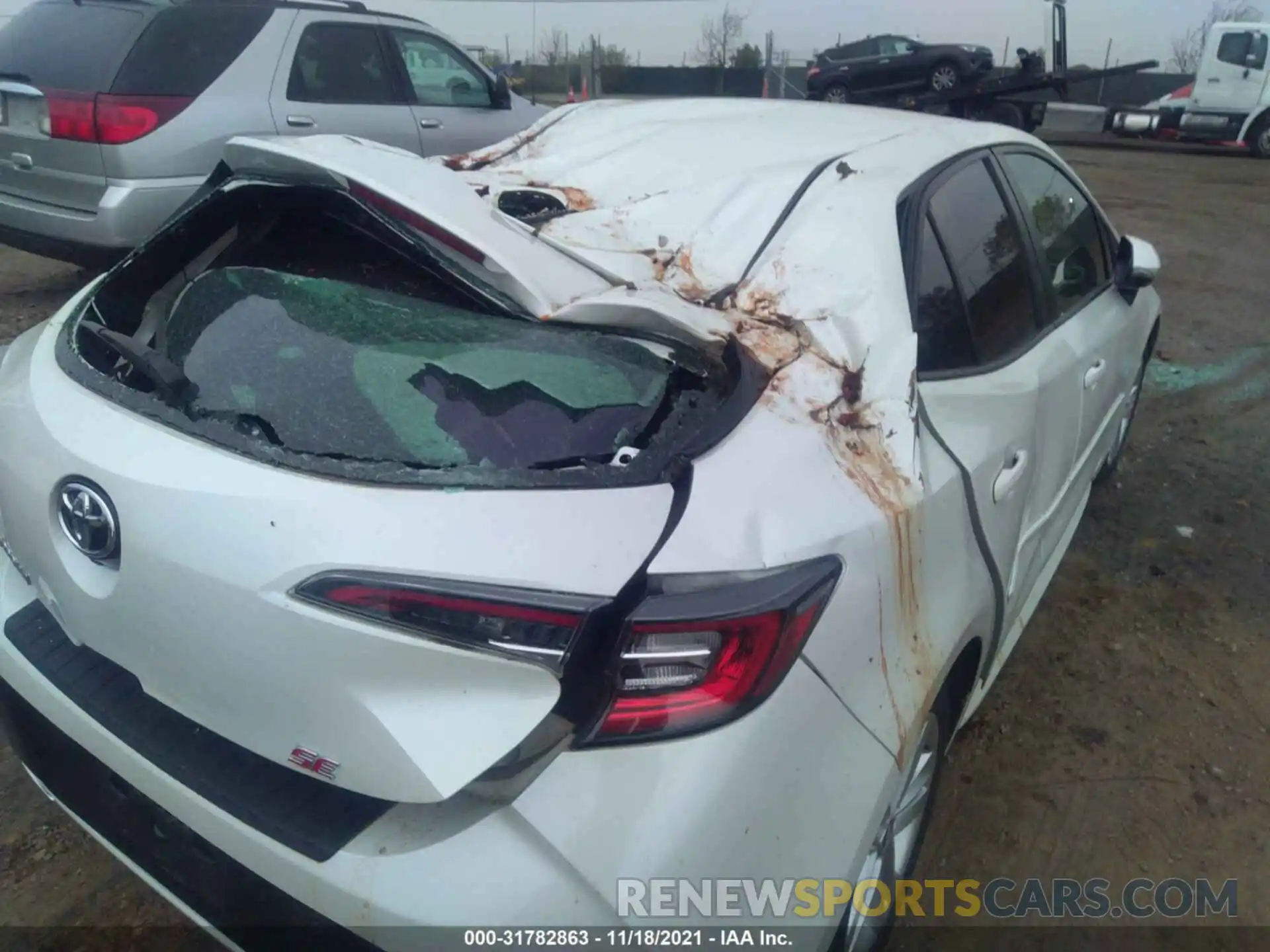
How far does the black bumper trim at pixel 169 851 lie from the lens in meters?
1.40

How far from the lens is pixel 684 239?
2076 mm

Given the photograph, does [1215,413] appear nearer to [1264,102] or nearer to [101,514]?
[101,514]

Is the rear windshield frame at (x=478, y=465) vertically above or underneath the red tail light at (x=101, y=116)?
underneath

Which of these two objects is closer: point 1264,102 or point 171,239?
point 171,239

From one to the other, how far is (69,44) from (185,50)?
25.4 inches

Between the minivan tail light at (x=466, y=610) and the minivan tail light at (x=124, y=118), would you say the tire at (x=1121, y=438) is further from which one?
the minivan tail light at (x=124, y=118)

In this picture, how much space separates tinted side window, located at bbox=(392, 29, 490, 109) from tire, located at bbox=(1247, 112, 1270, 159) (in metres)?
14.9

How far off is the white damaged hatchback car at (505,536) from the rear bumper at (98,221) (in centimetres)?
332

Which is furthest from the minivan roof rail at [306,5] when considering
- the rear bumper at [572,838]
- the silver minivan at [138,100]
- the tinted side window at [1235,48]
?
the tinted side window at [1235,48]

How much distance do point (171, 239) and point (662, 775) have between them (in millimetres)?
1641

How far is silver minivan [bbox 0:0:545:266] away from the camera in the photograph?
16.4ft

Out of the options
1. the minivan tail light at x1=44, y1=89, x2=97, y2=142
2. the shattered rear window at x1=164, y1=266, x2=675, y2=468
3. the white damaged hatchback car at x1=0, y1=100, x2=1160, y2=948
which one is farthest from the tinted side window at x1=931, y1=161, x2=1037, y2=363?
the minivan tail light at x1=44, y1=89, x2=97, y2=142

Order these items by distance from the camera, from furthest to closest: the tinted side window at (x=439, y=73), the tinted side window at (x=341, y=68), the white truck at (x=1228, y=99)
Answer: the white truck at (x=1228, y=99)
the tinted side window at (x=439, y=73)
the tinted side window at (x=341, y=68)

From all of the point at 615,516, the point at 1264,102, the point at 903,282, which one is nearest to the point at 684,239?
the point at 903,282
